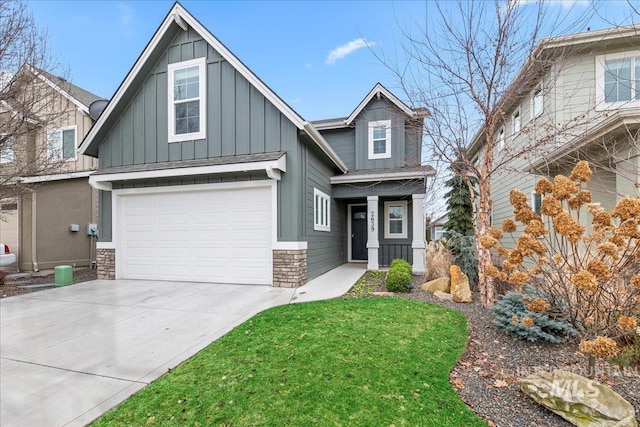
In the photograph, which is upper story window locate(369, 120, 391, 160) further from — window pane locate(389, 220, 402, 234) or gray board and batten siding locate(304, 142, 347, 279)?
window pane locate(389, 220, 402, 234)

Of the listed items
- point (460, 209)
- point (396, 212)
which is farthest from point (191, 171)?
point (460, 209)

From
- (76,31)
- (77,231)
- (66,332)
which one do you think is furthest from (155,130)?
(77,231)

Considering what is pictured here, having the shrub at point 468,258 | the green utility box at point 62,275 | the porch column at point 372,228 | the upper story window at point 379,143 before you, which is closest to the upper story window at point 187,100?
the green utility box at point 62,275

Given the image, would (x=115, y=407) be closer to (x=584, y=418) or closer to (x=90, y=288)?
(x=584, y=418)

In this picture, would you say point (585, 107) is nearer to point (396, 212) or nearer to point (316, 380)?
point (396, 212)

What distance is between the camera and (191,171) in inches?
316

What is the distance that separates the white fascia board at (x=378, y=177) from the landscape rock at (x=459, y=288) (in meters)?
3.57

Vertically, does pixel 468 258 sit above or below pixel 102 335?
above

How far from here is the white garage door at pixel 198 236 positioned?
816cm

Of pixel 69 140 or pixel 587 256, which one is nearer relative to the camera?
pixel 587 256

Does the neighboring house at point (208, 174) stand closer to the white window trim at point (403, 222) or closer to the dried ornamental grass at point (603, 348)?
the white window trim at point (403, 222)

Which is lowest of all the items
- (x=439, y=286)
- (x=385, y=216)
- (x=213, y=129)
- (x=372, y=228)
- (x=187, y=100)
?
(x=439, y=286)

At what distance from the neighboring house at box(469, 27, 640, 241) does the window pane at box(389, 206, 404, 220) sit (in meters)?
4.19

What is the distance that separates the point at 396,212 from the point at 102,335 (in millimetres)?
10106
